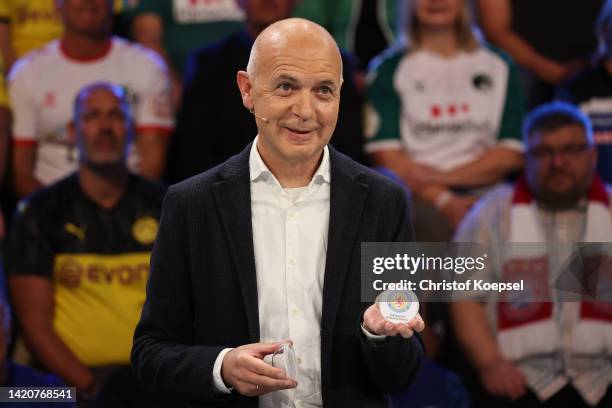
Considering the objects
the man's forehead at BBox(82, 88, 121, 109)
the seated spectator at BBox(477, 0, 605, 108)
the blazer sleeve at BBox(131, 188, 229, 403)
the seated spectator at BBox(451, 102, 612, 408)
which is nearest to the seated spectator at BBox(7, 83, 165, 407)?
the man's forehead at BBox(82, 88, 121, 109)

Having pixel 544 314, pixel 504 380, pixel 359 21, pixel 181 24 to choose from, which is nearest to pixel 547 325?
pixel 544 314

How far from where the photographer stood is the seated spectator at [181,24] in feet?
13.2

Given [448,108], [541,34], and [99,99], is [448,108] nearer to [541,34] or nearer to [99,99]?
[541,34]

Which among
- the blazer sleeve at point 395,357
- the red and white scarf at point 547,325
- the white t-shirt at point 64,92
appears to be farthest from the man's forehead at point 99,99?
the blazer sleeve at point 395,357

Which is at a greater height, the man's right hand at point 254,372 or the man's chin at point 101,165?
the man's chin at point 101,165

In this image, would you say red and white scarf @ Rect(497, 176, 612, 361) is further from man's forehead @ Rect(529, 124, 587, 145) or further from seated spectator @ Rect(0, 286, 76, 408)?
seated spectator @ Rect(0, 286, 76, 408)

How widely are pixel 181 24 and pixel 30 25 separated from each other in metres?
0.63

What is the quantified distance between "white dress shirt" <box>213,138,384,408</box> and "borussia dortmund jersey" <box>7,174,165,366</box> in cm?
165

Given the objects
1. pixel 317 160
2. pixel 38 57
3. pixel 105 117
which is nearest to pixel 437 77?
pixel 105 117

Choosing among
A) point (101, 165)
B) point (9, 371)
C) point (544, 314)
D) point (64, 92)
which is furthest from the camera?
point (64, 92)

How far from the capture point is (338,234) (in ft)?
5.82

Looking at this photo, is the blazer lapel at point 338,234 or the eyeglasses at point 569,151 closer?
the blazer lapel at point 338,234

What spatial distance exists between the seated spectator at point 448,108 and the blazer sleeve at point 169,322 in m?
2.13

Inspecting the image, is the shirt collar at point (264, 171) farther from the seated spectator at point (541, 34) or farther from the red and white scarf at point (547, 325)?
the seated spectator at point (541, 34)
